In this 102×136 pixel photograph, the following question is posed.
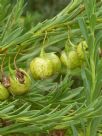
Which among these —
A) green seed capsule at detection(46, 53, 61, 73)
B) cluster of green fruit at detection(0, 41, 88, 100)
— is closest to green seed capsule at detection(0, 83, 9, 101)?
cluster of green fruit at detection(0, 41, 88, 100)

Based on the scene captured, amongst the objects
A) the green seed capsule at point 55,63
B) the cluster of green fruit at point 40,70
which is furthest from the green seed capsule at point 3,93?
the green seed capsule at point 55,63

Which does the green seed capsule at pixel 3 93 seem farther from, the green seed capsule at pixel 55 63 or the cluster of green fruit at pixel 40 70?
the green seed capsule at pixel 55 63

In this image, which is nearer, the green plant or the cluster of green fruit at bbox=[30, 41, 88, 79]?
the green plant

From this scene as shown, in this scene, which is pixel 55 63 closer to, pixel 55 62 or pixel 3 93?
pixel 55 62

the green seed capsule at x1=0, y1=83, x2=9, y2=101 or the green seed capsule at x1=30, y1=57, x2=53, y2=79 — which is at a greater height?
the green seed capsule at x1=30, y1=57, x2=53, y2=79

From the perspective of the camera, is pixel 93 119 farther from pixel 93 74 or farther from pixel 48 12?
pixel 48 12

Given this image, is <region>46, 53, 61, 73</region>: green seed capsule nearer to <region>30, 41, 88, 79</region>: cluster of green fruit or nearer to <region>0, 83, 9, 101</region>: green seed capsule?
<region>30, 41, 88, 79</region>: cluster of green fruit

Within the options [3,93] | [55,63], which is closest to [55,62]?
[55,63]
